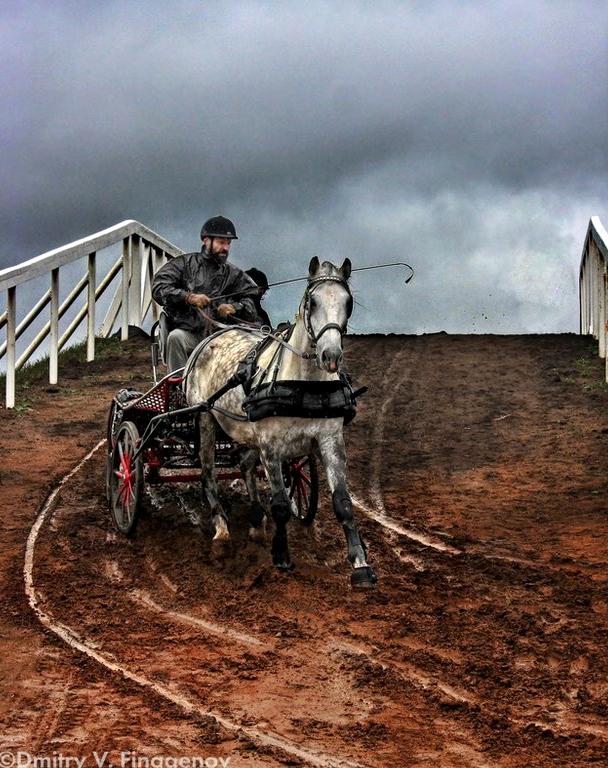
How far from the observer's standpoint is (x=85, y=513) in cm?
918

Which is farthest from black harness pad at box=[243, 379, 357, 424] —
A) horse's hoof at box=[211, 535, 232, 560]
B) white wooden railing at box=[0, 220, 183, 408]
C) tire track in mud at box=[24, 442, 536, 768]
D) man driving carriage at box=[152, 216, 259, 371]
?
white wooden railing at box=[0, 220, 183, 408]

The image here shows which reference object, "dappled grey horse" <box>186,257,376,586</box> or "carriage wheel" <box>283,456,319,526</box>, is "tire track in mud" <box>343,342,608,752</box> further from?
"dappled grey horse" <box>186,257,376,586</box>

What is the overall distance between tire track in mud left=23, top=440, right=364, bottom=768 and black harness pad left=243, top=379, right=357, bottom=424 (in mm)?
1957

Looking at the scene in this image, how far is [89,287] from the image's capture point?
1630 centimetres

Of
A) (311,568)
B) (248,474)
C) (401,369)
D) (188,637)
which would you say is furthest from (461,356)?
(188,637)

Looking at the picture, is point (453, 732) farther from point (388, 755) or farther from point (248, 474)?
point (248, 474)

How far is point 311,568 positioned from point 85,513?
2.76 metres

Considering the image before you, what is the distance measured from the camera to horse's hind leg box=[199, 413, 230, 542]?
824cm

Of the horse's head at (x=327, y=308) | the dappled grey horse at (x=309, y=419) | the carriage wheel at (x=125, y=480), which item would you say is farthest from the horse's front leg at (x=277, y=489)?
the carriage wheel at (x=125, y=480)

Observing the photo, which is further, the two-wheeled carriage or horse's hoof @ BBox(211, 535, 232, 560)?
the two-wheeled carriage

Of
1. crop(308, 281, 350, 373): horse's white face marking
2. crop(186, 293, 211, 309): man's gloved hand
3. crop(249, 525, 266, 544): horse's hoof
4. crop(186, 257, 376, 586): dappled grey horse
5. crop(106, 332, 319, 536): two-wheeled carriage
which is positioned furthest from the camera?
crop(186, 293, 211, 309): man's gloved hand

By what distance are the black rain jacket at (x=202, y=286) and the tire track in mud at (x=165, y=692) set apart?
2655 millimetres

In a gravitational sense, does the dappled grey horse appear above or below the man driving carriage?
below

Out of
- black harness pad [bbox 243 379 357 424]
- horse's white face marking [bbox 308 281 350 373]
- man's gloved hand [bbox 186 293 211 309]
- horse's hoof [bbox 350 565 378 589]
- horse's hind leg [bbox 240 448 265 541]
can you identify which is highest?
man's gloved hand [bbox 186 293 211 309]
